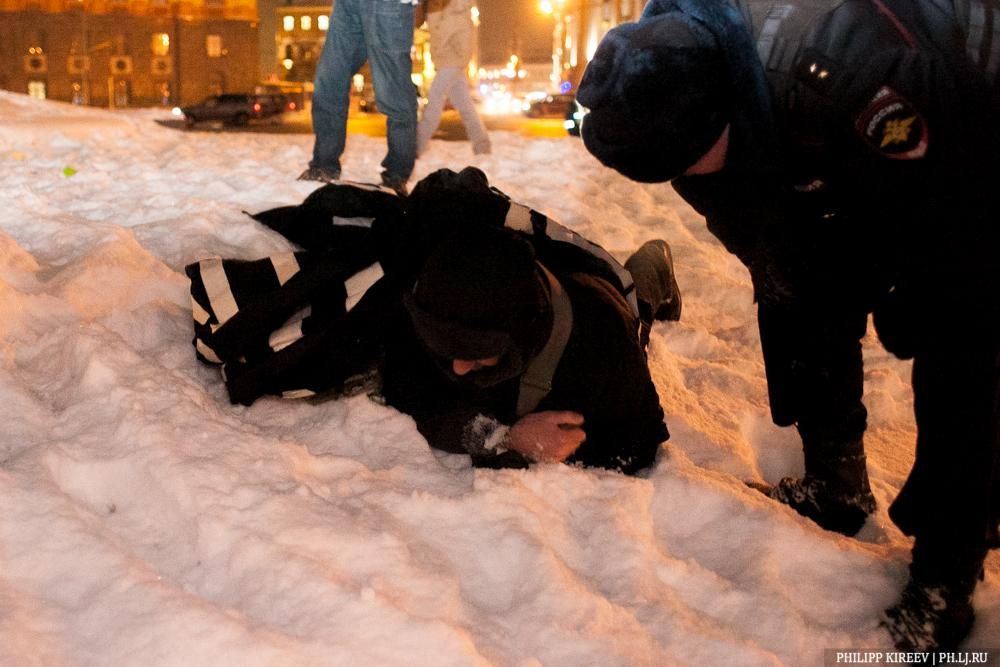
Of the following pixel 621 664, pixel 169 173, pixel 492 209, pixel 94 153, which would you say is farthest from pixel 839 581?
pixel 94 153

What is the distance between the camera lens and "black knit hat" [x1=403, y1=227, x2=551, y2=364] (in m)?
1.60

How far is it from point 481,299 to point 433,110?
5263mm

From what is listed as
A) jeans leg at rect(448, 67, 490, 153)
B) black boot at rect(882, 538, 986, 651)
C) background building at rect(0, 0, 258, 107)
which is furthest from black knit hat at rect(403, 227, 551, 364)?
background building at rect(0, 0, 258, 107)

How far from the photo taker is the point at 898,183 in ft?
4.10

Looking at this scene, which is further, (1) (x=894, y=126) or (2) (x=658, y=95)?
(2) (x=658, y=95)

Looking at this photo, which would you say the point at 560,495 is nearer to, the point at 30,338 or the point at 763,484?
the point at 763,484

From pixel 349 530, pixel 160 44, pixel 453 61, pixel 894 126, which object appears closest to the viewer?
pixel 894 126

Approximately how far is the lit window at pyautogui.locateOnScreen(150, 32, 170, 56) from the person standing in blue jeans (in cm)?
4838

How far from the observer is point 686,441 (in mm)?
2225

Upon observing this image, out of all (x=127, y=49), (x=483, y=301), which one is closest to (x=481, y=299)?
(x=483, y=301)

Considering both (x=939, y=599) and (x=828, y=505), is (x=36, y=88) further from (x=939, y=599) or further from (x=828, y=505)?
(x=939, y=599)

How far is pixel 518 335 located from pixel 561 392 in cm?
26

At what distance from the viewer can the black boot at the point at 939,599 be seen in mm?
1400

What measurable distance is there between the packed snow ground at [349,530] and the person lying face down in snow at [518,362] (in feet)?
0.24
